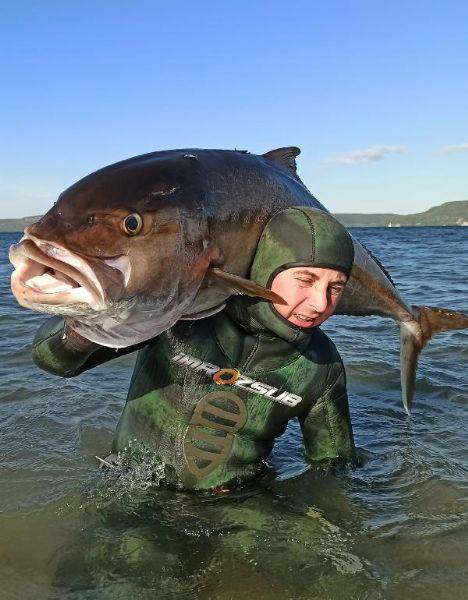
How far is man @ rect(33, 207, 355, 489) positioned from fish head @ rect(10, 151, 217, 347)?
0.54 m

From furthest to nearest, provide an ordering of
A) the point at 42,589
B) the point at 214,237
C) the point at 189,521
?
the point at 189,521 < the point at 42,589 < the point at 214,237

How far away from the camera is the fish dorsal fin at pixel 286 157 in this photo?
3.78 metres

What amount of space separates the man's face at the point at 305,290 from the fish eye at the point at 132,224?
910 millimetres

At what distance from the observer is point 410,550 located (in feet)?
11.3

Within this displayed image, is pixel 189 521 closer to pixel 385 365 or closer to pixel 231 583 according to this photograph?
pixel 231 583

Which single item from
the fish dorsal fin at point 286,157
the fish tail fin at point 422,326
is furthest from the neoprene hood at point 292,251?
the fish tail fin at point 422,326

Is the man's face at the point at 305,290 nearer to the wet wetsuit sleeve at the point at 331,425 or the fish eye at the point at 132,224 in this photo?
the wet wetsuit sleeve at the point at 331,425

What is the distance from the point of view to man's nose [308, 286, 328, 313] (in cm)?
312

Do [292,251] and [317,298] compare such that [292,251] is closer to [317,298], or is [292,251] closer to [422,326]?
[317,298]

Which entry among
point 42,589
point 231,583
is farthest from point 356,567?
point 42,589

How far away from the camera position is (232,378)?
3482 millimetres

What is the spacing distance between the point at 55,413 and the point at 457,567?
3.61 meters

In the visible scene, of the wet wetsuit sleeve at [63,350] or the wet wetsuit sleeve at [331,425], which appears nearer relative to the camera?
the wet wetsuit sleeve at [63,350]

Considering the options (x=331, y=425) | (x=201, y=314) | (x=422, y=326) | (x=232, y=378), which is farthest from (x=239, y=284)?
(x=422, y=326)
